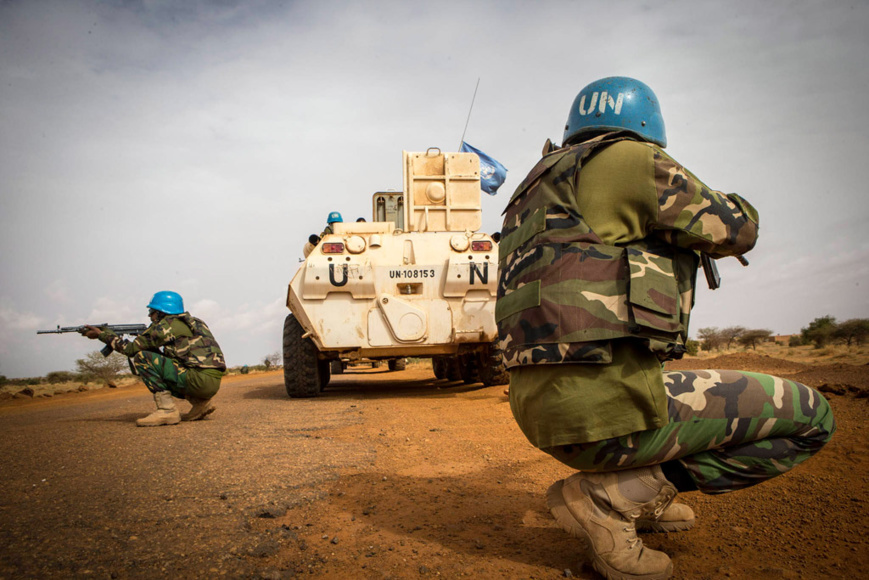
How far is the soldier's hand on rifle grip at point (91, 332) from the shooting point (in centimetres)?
582

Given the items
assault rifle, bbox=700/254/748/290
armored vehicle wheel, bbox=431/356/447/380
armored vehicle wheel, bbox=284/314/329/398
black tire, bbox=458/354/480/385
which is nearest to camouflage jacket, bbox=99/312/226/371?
armored vehicle wheel, bbox=284/314/329/398

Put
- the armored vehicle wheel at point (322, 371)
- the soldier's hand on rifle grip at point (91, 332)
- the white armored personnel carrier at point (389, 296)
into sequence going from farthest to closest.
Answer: the armored vehicle wheel at point (322, 371), the white armored personnel carrier at point (389, 296), the soldier's hand on rifle grip at point (91, 332)

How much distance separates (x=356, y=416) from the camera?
18.5ft

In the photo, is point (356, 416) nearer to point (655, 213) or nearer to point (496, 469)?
point (496, 469)

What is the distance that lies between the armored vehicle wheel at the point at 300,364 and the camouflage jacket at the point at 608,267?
19.8 feet

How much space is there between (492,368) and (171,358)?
4195 mm

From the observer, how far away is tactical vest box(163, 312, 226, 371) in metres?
5.37

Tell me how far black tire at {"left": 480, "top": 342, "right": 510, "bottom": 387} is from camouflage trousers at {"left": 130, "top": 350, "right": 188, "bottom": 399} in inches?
153

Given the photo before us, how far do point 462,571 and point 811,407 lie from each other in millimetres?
1239

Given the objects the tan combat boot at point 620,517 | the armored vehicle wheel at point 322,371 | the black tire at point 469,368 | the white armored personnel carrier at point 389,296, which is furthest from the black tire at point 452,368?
the tan combat boot at point 620,517

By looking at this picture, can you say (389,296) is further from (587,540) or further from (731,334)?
(731,334)

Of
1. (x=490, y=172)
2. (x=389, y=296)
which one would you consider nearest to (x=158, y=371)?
(x=389, y=296)

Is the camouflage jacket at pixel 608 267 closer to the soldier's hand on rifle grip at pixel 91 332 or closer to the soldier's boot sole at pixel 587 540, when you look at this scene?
the soldier's boot sole at pixel 587 540

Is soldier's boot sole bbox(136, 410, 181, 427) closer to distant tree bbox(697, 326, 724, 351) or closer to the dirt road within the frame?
the dirt road
